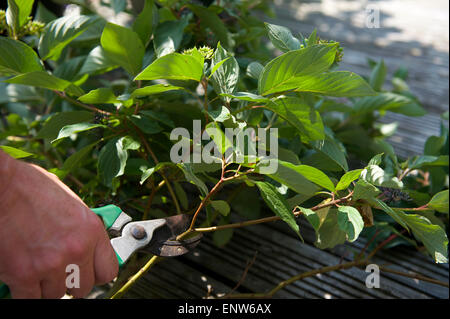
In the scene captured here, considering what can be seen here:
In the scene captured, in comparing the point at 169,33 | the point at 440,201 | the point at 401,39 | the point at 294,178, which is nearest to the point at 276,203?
the point at 294,178

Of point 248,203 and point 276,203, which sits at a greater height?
point 276,203

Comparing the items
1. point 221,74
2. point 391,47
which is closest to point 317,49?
point 221,74

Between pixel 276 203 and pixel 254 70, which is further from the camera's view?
pixel 254 70

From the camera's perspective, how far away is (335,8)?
227 centimetres

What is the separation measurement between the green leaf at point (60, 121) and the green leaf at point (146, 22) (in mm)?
150

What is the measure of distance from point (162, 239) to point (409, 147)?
80 cm

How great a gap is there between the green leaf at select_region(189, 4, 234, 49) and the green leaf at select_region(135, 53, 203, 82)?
30cm

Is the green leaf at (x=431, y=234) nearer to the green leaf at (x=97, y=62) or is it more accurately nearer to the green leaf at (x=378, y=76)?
the green leaf at (x=97, y=62)

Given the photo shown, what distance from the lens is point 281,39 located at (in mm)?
540

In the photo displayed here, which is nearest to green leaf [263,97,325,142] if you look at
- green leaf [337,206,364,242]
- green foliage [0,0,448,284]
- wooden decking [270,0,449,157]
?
green foliage [0,0,448,284]

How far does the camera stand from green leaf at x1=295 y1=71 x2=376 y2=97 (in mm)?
→ 493

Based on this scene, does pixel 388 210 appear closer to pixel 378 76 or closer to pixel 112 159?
pixel 112 159

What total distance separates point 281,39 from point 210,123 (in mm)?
153

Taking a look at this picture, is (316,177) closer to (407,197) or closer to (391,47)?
(407,197)
